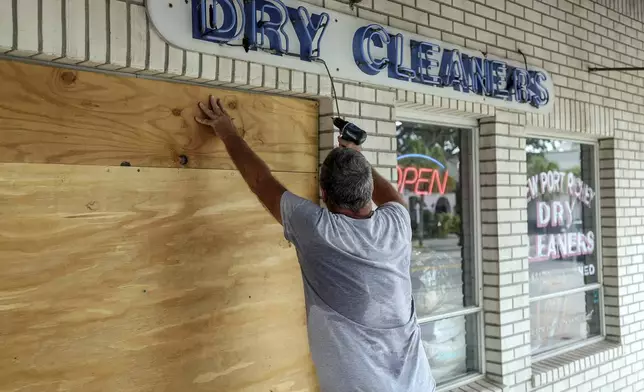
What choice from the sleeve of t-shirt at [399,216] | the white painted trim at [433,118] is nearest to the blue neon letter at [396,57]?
the white painted trim at [433,118]

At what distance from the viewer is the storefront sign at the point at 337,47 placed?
103 inches

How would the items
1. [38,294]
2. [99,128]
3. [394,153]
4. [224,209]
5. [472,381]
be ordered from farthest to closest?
[472,381] < [394,153] < [224,209] < [99,128] < [38,294]

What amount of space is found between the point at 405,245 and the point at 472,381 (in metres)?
2.14

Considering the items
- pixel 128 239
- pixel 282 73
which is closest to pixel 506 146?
pixel 282 73

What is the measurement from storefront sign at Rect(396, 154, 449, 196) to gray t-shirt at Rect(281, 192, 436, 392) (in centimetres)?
172

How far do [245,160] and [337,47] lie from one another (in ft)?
3.32

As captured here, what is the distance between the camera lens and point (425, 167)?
4.22 meters

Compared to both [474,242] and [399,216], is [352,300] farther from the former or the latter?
[474,242]

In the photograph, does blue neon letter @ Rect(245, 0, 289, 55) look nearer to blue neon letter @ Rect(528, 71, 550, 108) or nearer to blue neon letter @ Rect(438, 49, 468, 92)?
blue neon letter @ Rect(438, 49, 468, 92)

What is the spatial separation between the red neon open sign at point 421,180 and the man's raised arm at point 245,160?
1.67 m

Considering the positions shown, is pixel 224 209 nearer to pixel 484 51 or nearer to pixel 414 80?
pixel 414 80

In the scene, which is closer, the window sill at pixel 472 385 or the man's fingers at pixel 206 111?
the man's fingers at pixel 206 111

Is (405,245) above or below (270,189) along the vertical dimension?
below

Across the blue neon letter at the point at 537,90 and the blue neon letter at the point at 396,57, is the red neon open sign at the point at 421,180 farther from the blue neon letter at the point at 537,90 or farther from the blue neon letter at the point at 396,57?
the blue neon letter at the point at 537,90
